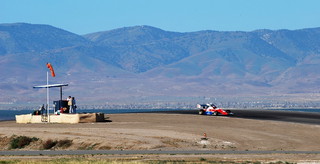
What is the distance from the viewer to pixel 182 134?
68938 millimetres

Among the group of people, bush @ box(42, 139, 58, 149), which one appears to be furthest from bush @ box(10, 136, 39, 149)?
the group of people

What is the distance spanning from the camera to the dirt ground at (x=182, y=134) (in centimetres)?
6284

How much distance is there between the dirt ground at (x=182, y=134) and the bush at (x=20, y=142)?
67 cm

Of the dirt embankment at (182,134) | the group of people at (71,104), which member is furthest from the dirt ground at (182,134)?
the group of people at (71,104)

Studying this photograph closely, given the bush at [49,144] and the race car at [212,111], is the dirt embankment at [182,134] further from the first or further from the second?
the race car at [212,111]

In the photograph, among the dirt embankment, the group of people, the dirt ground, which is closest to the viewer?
the dirt ground

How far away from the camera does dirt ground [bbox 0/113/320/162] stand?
62.8 meters

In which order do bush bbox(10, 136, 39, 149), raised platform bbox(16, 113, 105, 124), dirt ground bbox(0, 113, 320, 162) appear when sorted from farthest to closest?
1. raised platform bbox(16, 113, 105, 124)
2. bush bbox(10, 136, 39, 149)
3. dirt ground bbox(0, 113, 320, 162)

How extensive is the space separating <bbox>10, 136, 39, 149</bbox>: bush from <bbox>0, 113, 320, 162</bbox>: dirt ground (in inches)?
26.2

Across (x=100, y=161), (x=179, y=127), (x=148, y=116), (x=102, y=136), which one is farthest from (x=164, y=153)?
(x=148, y=116)

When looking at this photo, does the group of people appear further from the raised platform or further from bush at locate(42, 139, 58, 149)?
bush at locate(42, 139, 58, 149)

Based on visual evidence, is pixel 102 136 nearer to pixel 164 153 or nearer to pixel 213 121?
pixel 164 153

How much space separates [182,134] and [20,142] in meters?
13.4

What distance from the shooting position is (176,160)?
4966 centimetres
